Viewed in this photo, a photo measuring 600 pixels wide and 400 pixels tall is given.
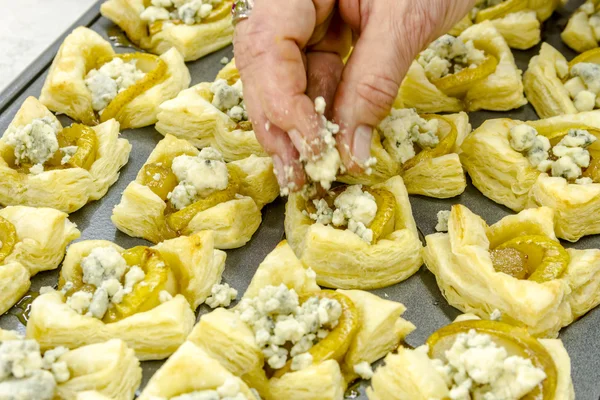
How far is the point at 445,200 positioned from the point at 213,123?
1502mm

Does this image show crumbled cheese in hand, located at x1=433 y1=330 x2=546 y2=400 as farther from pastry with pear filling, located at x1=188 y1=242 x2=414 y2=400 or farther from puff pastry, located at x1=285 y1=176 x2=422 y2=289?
puff pastry, located at x1=285 y1=176 x2=422 y2=289

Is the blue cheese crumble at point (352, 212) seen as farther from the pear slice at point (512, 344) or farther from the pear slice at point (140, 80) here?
the pear slice at point (140, 80)

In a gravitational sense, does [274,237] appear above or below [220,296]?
below

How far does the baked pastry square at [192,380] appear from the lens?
255 cm

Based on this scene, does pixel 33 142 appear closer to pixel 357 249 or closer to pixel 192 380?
pixel 192 380

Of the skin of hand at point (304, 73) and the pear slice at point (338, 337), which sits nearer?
the pear slice at point (338, 337)

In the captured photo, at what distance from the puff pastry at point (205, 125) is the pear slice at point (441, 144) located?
0.91 metres

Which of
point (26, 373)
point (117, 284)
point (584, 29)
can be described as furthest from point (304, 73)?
point (584, 29)

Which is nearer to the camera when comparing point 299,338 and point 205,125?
point 299,338

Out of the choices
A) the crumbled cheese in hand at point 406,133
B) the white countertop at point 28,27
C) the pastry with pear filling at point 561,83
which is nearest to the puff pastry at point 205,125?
the crumbled cheese in hand at point 406,133

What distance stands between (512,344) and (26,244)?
2400 mm

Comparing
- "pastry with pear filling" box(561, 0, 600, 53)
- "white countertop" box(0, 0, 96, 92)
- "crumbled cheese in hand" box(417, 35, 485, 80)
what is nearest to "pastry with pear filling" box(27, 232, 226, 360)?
"crumbled cheese in hand" box(417, 35, 485, 80)

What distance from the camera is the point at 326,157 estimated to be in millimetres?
3117

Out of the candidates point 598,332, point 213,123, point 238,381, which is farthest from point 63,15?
point 598,332
